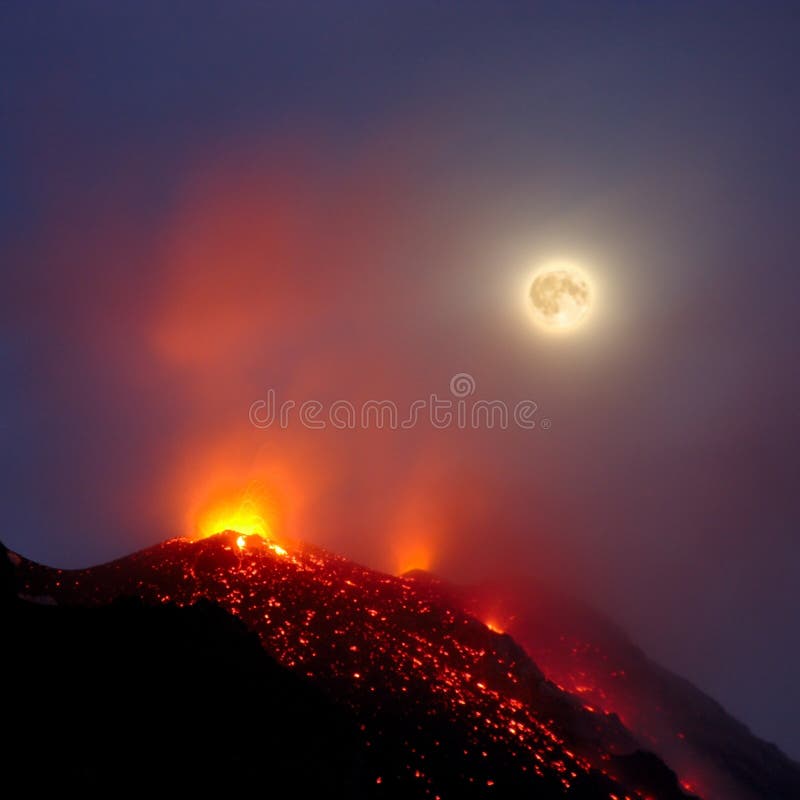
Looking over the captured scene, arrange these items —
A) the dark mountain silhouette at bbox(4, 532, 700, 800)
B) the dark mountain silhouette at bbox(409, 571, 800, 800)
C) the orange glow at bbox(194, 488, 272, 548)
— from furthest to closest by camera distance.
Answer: the orange glow at bbox(194, 488, 272, 548), the dark mountain silhouette at bbox(409, 571, 800, 800), the dark mountain silhouette at bbox(4, 532, 700, 800)

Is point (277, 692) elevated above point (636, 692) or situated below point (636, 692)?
above

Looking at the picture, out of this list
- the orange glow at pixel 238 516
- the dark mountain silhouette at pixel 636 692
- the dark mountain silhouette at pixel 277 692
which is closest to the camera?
the dark mountain silhouette at pixel 277 692

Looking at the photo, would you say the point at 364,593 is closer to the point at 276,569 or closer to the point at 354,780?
the point at 276,569

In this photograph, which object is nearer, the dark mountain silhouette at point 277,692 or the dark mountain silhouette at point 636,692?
the dark mountain silhouette at point 277,692

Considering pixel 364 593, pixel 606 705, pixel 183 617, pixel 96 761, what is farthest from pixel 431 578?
pixel 96 761

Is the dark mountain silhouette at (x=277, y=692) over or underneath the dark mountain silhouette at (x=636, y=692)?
over
